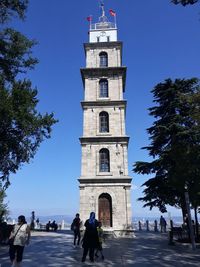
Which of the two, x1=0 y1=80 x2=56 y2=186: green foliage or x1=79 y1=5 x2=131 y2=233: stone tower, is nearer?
x1=0 y1=80 x2=56 y2=186: green foliage

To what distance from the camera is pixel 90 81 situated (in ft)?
94.4

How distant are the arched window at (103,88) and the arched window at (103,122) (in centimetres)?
233

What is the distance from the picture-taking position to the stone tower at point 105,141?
77.7ft

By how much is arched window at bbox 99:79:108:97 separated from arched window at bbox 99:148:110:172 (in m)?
6.28

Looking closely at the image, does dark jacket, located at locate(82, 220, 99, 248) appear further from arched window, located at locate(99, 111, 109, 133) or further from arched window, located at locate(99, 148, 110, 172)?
arched window, located at locate(99, 111, 109, 133)

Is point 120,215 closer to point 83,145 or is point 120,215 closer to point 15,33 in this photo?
point 83,145

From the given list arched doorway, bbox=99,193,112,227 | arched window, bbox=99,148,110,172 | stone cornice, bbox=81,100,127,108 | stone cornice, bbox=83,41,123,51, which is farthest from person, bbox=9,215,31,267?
stone cornice, bbox=83,41,123,51

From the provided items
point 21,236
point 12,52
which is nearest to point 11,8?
point 12,52

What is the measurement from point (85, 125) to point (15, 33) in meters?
11.8

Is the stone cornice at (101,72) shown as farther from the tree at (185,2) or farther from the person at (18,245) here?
the person at (18,245)

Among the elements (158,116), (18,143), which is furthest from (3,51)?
(158,116)

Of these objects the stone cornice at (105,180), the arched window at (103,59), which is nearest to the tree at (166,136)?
the stone cornice at (105,180)

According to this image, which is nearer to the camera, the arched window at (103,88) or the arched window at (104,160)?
the arched window at (104,160)

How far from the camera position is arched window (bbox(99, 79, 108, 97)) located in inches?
1120
